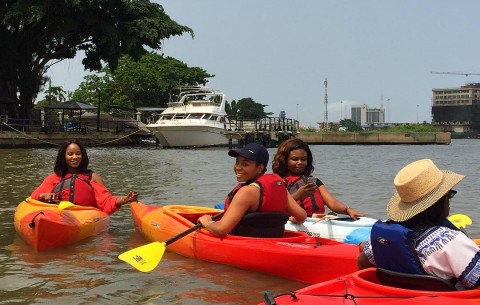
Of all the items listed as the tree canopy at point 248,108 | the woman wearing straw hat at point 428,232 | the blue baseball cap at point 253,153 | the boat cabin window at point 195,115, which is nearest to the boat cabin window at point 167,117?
the boat cabin window at point 195,115

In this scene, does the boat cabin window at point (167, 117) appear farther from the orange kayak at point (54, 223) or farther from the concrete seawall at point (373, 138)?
the orange kayak at point (54, 223)

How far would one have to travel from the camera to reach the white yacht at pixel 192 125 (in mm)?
42406

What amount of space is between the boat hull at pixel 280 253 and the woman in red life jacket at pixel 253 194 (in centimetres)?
17

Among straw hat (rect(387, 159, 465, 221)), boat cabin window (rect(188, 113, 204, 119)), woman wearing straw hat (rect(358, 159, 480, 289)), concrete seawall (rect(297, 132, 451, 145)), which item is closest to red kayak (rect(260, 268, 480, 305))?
woman wearing straw hat (rect(358, 159, 480, 289))

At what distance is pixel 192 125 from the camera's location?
4231cm

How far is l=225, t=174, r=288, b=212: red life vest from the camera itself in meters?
6.17

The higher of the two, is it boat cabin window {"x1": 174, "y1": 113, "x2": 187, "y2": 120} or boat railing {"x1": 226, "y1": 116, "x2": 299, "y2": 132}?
boat cabin window {"x1": 174, "y1": 113, "x2": 187, "y2": 120}

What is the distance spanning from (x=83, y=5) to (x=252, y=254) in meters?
33.6

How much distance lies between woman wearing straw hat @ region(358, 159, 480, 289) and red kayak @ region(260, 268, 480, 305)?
0.21 feet

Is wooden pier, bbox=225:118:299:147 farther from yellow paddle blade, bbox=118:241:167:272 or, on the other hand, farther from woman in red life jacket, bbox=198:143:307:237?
yellow paddle blade, bbox=118:241:167:272

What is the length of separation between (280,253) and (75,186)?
3.65 meters

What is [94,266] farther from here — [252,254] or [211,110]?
[211,110]

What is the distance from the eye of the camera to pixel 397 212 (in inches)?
146

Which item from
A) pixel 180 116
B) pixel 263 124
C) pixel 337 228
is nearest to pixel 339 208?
pixel 337 228
